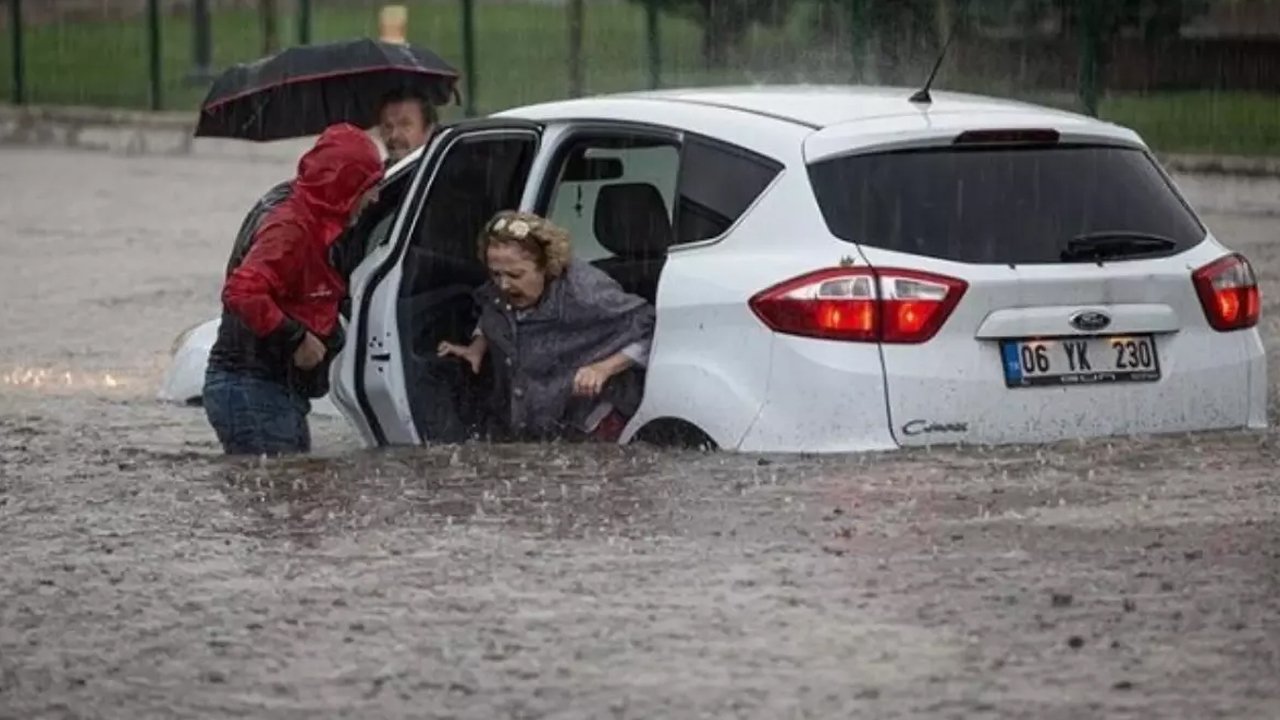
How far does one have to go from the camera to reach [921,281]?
9758 millimetres

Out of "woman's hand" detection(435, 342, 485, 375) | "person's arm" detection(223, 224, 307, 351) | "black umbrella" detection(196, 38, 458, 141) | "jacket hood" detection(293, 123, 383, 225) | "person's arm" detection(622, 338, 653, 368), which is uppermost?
"black umbrella" detection(196, 38, 458, 141)

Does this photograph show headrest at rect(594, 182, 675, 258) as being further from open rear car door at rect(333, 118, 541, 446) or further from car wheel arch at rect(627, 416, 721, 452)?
car wheel arch at rect(627, 416, 721, 452)

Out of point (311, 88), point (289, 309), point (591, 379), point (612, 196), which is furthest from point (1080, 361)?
point (311, 88)

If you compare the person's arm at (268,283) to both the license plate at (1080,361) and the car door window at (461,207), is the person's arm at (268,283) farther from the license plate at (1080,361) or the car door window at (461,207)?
the license plate at (1080,361)

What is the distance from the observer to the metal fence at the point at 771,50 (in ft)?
91.4

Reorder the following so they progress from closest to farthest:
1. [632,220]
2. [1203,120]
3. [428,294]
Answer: [632,220] → [428,294] → [1203,120]

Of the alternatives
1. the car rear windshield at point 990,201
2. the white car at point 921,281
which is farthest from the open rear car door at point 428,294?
the car rear windshield at point 990,201

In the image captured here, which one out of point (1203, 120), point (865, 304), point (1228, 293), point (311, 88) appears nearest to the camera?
point (865, 304)

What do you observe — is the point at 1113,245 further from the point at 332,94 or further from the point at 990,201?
the point at 332,94

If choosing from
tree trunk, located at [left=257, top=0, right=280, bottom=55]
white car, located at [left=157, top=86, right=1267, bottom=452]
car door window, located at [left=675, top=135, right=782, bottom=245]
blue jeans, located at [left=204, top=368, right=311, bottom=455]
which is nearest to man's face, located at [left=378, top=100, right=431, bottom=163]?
blue jeans, located at [left=204, top=368, right=311, bottom=455]

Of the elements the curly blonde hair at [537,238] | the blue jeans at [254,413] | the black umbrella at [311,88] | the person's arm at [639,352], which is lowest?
the blue jeans at [254,413]

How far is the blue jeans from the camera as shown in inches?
447

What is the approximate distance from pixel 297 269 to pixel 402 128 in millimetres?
1917

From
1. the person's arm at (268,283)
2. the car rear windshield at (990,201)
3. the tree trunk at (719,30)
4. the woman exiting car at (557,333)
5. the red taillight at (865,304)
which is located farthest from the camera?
the tree trunk at (719,30)
